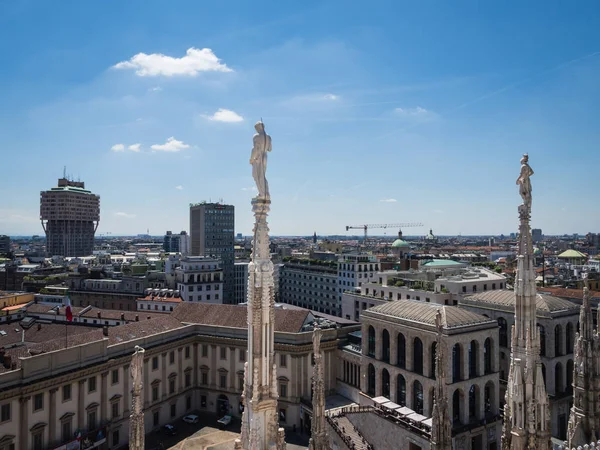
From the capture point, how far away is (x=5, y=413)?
33.1 metres

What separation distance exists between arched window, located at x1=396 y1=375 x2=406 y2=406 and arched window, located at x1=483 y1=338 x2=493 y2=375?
26.7ft

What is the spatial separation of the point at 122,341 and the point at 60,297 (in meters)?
36.0

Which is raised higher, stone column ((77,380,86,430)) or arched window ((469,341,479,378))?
arched window ((469,341,479,378))

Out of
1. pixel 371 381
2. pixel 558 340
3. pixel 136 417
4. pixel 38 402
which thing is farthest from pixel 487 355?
pixel 136 417

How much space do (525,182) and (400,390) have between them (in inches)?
1528

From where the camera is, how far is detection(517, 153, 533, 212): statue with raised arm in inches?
448

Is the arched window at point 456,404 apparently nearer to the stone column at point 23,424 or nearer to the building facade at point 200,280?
the stone column at point 23,424

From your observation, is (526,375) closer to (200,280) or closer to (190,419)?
(190,419)

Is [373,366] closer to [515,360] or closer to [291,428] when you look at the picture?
[291,428]

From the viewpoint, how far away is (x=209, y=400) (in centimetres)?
5206

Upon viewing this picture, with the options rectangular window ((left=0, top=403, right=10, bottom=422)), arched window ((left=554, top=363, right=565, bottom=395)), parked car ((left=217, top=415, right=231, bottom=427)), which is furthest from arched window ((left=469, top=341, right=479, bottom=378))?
rectangular window ((left=0, top=403, right=10, bottom=422))

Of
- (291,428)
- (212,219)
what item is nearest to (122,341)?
(291,428)

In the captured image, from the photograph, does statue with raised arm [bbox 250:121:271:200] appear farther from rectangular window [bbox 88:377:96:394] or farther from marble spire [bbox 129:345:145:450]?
rectangular window [bbox 88:377:96:394]

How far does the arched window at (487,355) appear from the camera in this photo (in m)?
43.8
